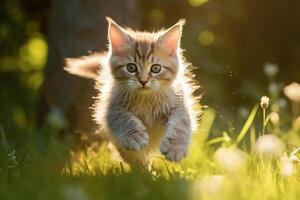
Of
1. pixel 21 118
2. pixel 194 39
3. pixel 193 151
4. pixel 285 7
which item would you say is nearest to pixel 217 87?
pixel 194 39

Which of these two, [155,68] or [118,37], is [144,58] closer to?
[155,68]

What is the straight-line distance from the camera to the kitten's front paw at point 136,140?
4.18m

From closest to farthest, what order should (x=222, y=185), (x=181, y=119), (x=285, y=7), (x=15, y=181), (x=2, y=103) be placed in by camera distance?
1. (x=222, y=185)
2. (x=15, y=181)
3. (x=181, y=119)
4. (x=285, y=7)
5. (x=2, y=103)

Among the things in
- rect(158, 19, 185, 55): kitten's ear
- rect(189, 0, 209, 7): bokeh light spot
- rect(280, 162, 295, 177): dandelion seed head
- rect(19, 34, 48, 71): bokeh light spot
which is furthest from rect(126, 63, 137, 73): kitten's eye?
rect(19, 34, 48, 71): bokeh light spot

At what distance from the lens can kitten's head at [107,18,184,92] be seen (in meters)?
4.64

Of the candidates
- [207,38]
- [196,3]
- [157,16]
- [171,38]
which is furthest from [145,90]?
[157,16]

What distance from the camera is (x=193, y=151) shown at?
486 centimetres

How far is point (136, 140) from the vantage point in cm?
419

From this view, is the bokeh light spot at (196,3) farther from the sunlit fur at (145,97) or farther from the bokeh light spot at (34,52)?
the sunlit fur at (145,97)

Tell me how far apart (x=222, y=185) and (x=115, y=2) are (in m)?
3.90

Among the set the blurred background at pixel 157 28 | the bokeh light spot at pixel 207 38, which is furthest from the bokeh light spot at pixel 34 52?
the bokeh light spot at pixel 207 38

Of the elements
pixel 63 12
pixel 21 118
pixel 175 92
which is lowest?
pixel 21 118

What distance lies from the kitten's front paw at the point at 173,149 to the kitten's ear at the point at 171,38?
2.83ft

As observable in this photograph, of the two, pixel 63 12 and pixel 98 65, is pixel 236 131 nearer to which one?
pixel 98 65
